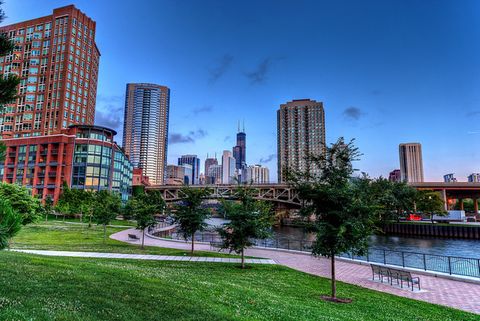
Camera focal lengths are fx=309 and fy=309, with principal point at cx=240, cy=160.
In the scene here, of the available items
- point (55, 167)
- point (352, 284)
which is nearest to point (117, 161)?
point (55, 167)

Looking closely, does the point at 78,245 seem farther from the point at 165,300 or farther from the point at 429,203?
the point at 429,203

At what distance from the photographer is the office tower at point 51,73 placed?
337 ft

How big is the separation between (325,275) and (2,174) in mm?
104403

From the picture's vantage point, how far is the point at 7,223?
5.86 meters

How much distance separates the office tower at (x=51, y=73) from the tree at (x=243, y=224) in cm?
9928

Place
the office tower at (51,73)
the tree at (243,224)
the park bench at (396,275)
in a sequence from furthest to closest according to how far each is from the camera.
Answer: the office tower at (51,73), the tree at (243,224), the park bench at (396,275)

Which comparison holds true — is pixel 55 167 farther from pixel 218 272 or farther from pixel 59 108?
pixel 218 272

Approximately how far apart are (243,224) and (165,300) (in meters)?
11.3

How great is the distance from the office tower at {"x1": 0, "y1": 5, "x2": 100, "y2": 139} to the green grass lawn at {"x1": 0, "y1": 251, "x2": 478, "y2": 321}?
105 metres

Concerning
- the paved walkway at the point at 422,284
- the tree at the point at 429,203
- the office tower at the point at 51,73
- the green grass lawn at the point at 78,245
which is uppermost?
the office tower at the point at 51,73

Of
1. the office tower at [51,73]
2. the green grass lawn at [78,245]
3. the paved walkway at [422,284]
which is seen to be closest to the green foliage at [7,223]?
the paved walkway at [422,284]

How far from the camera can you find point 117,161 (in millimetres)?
94562

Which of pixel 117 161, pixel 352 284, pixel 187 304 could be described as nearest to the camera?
pixel 187 304

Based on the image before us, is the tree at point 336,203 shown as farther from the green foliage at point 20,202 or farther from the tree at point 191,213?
the green foliage at point 20,202
